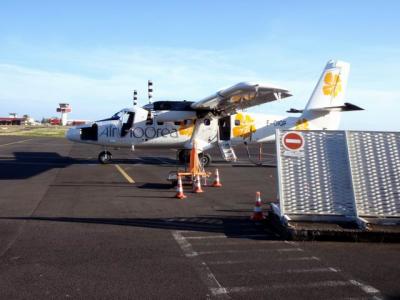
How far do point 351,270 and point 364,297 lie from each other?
0.92 meters

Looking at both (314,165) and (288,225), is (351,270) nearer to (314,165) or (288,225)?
(288,225)

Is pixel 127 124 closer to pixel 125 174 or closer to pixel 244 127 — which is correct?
pixel 125 174

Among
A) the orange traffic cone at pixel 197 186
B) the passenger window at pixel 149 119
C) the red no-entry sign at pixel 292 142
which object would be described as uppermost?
the passenger window at pixel 149 119

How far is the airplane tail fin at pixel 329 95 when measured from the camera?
20.8m

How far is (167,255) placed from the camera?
5988 mm

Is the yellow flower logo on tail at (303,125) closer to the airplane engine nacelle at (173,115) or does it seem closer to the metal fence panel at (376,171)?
the airplane engine nacelle at (173,115)

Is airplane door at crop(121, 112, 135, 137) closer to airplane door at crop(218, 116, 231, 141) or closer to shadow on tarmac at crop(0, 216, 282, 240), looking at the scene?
airplane door at crop(218, 116, 231, 141)

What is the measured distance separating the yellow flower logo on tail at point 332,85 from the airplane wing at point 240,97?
4786 millimetres

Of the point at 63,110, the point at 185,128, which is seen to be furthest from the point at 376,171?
the point at 63,110

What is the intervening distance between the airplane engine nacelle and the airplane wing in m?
0.63

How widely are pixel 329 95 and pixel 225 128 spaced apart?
5454 millimetres

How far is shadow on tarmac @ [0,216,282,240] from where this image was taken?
736cm

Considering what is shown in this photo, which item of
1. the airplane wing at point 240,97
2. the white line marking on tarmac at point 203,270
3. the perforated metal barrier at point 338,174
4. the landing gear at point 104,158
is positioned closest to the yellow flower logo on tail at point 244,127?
the airplane wing at point 240,97

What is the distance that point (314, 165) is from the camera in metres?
7.86
